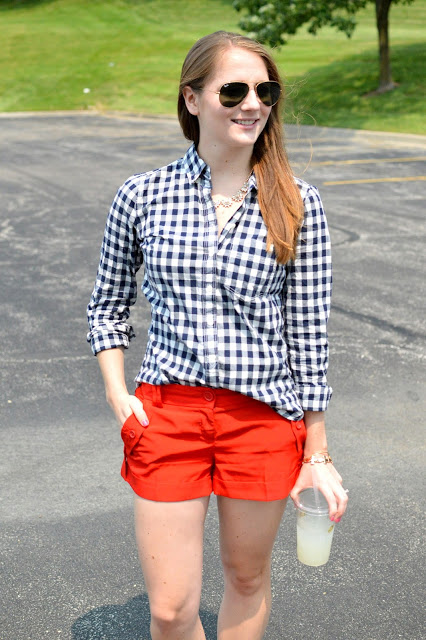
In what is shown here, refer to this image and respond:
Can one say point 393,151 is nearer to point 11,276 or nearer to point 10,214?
point 10,214

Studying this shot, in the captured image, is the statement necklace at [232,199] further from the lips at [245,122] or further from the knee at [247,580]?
the knee at [247,580]

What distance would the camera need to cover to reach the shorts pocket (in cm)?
241

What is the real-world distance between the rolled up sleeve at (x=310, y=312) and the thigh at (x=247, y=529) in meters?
Result: 0.33

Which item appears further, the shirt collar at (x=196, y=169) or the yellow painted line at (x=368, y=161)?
the yellow painted line at (x=368, y=161)

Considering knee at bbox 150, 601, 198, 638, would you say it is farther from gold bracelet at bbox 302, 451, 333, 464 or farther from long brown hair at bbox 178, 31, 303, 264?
long brown hair at bbox 178, 31, 303, 264

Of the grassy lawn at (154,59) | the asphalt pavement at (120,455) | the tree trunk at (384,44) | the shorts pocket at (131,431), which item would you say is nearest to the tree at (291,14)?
the tree trunk at (384,44)

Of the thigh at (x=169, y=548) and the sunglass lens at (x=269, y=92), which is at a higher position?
the sunglass lens at (x=269, y=92)

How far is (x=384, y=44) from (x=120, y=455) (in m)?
22.5

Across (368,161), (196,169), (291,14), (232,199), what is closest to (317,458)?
(232,199)

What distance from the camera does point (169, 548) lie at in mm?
2381

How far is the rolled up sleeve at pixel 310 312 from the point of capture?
2.46 metres

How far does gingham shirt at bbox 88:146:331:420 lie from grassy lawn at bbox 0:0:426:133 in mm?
14798

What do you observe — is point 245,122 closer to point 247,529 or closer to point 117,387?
point 117,387

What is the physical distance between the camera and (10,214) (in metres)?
11.5
